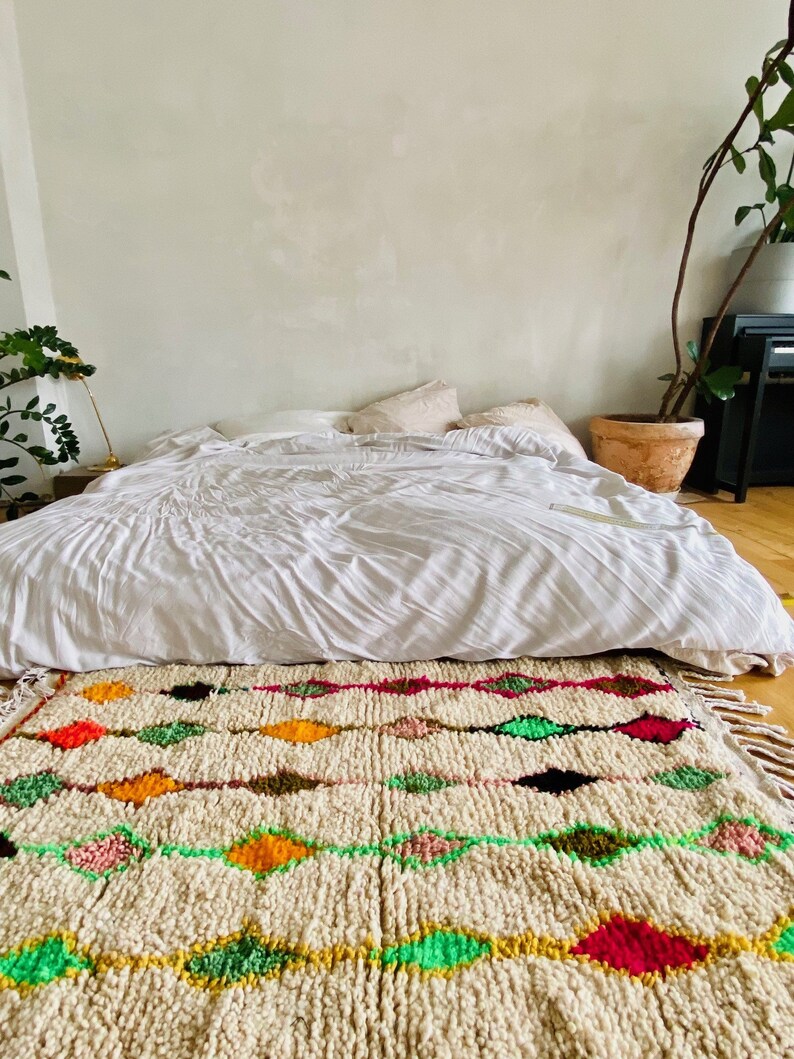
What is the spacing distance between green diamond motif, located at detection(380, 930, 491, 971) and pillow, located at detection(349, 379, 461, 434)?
209cm

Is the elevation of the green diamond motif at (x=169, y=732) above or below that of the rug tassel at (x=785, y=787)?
above

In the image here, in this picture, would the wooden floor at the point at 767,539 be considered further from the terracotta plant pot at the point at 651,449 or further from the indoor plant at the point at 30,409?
the indoor plant at the point at 30,409

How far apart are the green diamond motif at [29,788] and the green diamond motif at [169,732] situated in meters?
0.14

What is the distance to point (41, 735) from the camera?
1.02 metres

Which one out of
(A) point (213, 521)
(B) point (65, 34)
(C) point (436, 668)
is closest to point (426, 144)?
(B) point (65, 34)

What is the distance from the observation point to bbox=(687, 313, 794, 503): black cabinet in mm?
2691

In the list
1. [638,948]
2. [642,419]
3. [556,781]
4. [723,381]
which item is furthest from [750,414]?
[638,948]

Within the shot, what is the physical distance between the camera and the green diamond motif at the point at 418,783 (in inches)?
34.8

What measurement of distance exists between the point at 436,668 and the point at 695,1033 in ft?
2.41

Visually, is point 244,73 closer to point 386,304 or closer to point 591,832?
point 386,304

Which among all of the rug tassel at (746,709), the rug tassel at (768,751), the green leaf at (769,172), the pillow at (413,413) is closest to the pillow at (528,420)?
the pillow at (413,413)

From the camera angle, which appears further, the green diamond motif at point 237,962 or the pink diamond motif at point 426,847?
the pink diamond motif at point 426,847

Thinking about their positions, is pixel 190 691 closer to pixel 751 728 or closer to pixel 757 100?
pixel 751 728

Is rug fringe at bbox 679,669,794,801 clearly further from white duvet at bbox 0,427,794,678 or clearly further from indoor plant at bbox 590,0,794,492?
indoor plant at bbox 590,0,794,492
